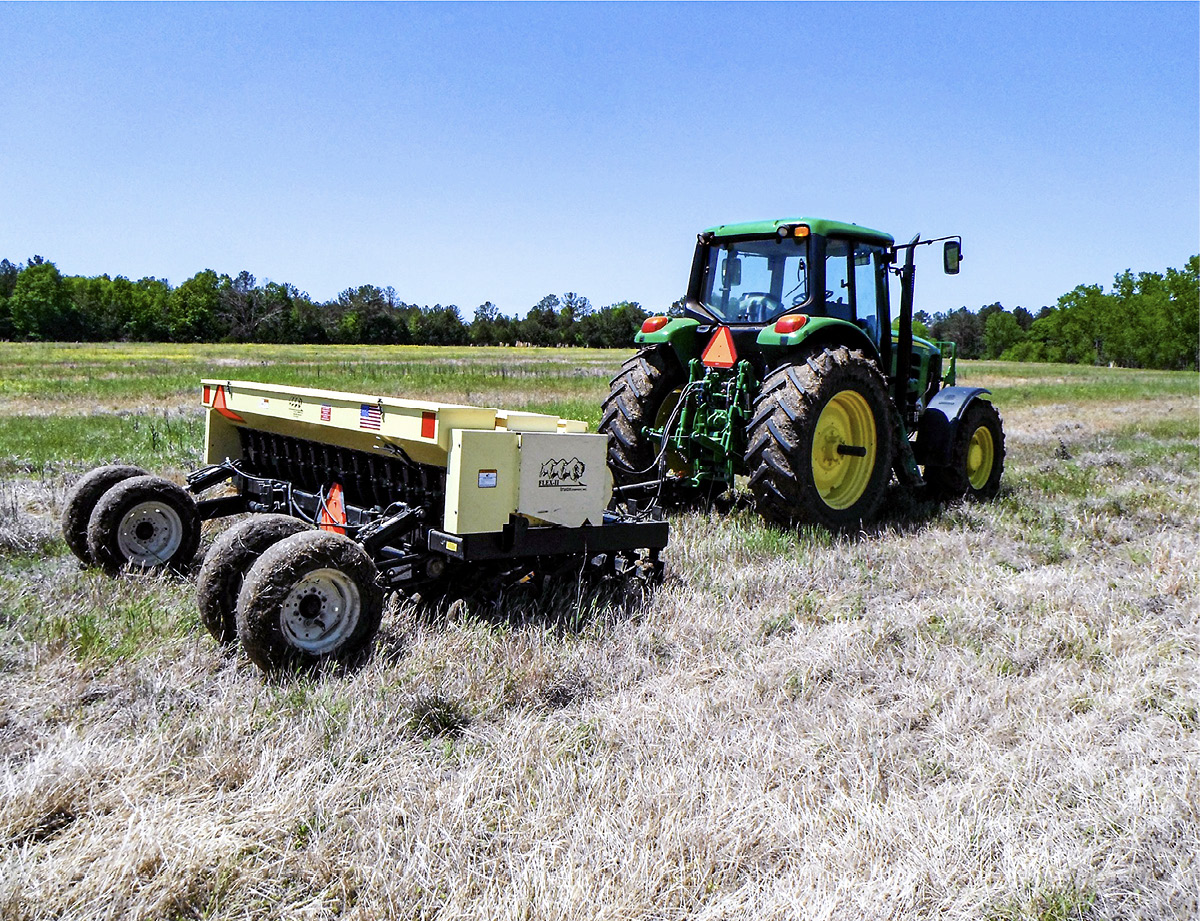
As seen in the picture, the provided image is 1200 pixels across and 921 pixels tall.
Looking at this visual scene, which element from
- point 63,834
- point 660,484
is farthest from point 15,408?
point 63,834

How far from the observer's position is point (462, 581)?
14.1ft

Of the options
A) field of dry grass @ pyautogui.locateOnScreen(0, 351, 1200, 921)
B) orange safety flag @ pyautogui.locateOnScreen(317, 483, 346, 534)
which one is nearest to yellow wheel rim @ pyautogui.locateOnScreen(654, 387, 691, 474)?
field of dry grass @ pyautogui.locateOnScreen(0, 351, 1200, 921)

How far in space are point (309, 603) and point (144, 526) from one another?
1796mm

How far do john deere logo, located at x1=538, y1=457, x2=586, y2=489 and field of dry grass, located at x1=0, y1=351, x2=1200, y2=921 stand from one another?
61 centimetres

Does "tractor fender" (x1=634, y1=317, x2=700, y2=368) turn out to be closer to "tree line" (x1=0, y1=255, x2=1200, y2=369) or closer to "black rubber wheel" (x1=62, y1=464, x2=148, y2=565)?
"black rubber wheel" (x1=62, y1=464, x2=148, y2=565)

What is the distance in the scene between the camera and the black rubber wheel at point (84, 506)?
4.80m

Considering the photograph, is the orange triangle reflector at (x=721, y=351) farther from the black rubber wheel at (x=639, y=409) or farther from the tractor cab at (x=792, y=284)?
the black rubber wheel at (x=639, y=409)

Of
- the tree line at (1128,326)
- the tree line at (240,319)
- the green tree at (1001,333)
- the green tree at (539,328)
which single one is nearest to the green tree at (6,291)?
the tree line at (240,319)

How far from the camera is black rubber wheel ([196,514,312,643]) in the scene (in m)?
3.56

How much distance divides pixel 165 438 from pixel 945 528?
785cm

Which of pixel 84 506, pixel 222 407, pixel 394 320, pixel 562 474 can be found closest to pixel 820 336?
pixel 562 474

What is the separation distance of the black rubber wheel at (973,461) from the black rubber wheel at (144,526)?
5.80 m

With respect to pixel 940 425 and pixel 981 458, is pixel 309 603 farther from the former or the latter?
pixel 981 458

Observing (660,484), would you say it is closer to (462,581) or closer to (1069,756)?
(462,581)
